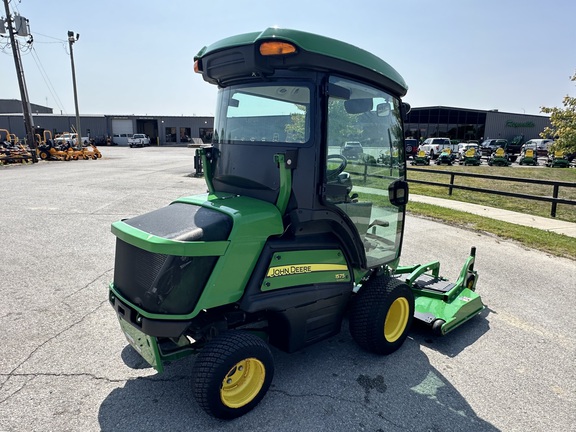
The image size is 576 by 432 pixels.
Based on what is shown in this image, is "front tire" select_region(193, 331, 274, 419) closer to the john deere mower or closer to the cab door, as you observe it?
the john deere mower

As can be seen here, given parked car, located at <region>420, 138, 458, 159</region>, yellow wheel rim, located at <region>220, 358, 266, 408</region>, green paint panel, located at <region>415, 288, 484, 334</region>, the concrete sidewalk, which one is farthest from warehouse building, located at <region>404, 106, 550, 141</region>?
yellow wheel rim, located at <region>220, 358, 266, 408</region>

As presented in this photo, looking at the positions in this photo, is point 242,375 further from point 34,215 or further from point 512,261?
point 34,215

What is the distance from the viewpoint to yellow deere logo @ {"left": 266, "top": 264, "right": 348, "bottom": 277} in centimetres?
250

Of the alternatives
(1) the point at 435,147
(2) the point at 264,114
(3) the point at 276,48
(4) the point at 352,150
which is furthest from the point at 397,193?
(1) the point at 435,147

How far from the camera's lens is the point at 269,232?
99.0 inches

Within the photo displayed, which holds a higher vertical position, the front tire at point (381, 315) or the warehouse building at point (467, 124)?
the warehouse building at point (467, 124)

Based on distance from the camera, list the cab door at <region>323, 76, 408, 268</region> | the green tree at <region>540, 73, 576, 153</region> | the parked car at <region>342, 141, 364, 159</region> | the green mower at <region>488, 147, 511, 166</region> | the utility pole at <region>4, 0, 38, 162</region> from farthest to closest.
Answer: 1. the green mower at <region>488, 147, 511, 166</region>
2. the utility pole at <region>4, 0, 38, 162</region>
3. the green tree at <region>540, 73, 576, 153</region>
4. the parked car at <region>342, 141, 364, 159</region>
5. the cab door at <region>323, 76, 408, 268</region>

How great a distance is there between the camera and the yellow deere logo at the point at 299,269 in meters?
2.50

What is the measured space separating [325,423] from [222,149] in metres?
2.15

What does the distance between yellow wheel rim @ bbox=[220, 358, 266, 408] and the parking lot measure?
0.12m

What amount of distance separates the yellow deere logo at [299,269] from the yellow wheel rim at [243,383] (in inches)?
Answer: 22.8

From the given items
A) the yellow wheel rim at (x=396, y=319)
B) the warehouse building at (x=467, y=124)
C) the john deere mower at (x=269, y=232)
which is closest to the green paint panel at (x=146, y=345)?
the john deere mower at (x=269, y=232)

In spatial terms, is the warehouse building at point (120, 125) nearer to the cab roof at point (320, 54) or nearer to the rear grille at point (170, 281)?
the cab roof at point (320, 54)

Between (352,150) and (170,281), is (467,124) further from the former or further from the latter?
(170,281)
